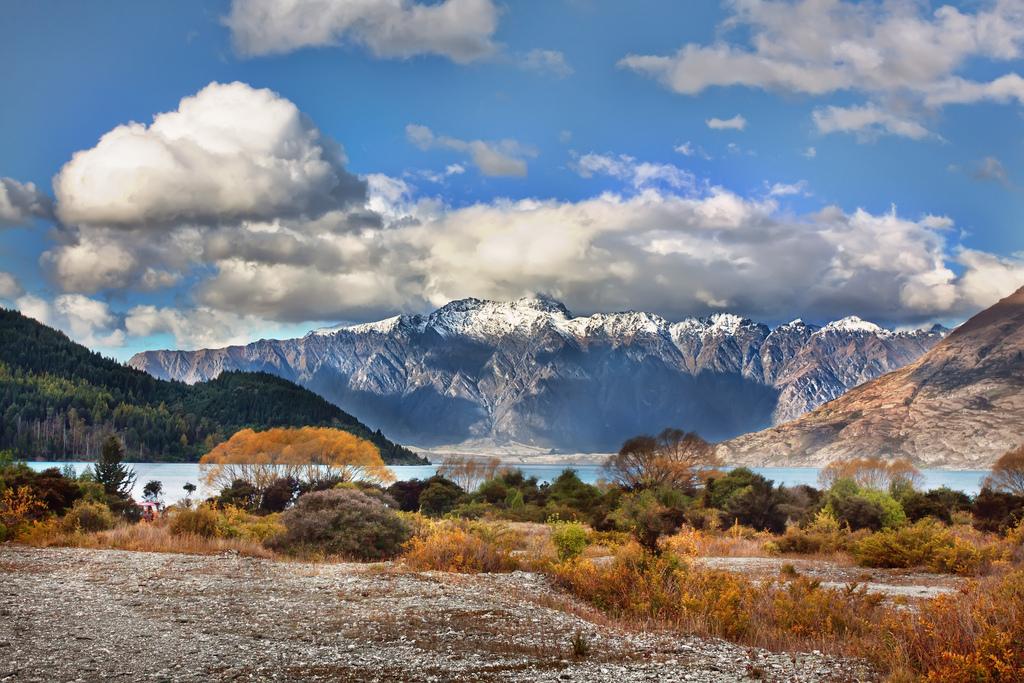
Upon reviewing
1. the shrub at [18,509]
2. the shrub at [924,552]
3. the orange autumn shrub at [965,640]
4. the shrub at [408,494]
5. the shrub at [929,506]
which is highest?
the shrub at [18,509]

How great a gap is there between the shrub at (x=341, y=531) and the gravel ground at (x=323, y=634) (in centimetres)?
578

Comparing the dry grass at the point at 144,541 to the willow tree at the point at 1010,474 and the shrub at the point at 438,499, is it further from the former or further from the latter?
the willow tree at the point at 1010,474

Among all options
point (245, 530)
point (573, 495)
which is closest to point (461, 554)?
point (245, 530)

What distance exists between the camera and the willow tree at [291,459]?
65.9 meters

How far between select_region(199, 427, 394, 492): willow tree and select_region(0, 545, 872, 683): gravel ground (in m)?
46.0

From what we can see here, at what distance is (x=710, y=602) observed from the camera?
14672mm

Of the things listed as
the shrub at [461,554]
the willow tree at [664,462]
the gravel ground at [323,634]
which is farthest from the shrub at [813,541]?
the willow tree at [664,462]

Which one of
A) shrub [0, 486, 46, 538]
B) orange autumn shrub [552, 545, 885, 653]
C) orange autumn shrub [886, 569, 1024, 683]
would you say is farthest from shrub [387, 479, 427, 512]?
orange autumn shrub [886, 569, 1024, 683]

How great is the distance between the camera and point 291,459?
6862 cm

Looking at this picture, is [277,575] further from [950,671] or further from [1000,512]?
[1000,512]

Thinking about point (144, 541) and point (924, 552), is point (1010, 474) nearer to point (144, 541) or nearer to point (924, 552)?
point (924, 552)

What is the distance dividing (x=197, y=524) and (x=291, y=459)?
42899mm

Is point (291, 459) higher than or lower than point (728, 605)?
higher

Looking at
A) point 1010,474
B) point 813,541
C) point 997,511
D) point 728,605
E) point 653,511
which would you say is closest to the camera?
point 728,605
